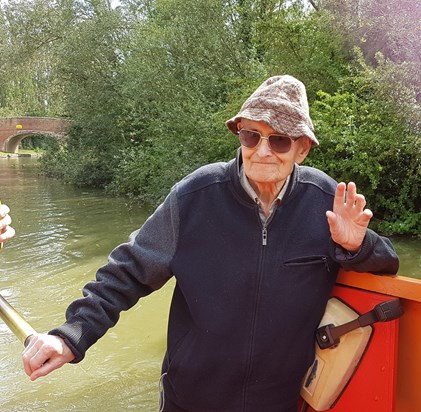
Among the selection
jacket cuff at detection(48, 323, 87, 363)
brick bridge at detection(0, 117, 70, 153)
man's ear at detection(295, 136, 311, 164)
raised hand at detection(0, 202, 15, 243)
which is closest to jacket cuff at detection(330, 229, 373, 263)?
man's ear at detection(295, 136, 311, 164)

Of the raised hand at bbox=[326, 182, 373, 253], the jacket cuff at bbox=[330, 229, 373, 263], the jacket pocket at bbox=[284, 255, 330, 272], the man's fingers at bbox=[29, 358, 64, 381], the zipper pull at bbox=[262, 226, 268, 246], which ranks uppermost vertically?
the raised hand at bbox=[326, 182, 373, 253]

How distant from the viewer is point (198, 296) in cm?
177

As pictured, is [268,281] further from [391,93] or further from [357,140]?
[357,140]

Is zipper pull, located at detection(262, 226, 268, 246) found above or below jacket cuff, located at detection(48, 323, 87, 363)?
above

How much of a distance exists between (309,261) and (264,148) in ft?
1.32

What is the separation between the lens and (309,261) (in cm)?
178

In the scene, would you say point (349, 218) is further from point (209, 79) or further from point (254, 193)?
point (209, 79)

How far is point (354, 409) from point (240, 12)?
42.2 ft

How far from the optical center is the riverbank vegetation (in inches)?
328

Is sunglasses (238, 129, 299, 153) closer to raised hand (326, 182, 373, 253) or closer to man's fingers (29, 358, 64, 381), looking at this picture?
raised hand (326, 182, 373, 253)

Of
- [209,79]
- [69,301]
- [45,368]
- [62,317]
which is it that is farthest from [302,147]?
[209,79]

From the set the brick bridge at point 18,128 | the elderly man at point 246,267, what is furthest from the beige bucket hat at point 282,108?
the brick bridge at point 18,128

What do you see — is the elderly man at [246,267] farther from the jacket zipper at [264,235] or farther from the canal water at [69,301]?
the canal water at [69,301]

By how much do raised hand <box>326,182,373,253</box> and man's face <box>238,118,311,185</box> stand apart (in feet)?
0.70
